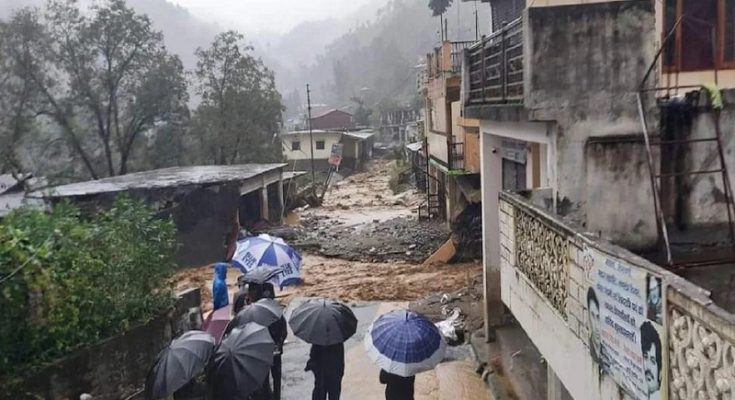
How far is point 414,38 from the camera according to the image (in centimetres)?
12244

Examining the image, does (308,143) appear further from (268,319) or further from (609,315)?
(609,315)

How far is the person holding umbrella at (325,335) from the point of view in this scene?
7594mm

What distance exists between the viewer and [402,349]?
700cm

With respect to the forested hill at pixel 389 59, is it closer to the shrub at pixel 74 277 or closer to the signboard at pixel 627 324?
the shrub at pixel 74 277

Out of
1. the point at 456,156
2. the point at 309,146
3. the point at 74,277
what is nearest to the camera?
the point at 74,277

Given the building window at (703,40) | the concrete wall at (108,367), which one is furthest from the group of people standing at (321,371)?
the building window at (703,40)

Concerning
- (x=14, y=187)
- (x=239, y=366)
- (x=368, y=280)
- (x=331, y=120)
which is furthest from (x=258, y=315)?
(x=331, y=120)

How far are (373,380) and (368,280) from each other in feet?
25.3

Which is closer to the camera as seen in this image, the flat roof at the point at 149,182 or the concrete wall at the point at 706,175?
the concrete wall at the point at 706,175

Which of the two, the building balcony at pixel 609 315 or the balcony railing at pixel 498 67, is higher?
the balcony railing at pixel 498 67

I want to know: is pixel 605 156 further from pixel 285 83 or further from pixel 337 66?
pixel 285 83

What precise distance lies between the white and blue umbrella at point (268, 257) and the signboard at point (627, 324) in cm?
732

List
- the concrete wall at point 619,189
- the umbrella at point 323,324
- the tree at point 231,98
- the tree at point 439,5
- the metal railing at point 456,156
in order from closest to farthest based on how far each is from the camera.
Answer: the concrete wall at point 619,189, the umbrella at point 323,324, the metal railing at point 456,156, the tree at point 231,98, the tree at point 439,5

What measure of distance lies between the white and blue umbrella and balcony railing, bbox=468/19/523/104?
444 cm
